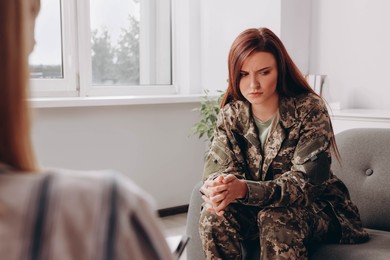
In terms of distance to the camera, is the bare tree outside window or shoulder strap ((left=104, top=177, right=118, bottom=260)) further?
the bare tree outside window

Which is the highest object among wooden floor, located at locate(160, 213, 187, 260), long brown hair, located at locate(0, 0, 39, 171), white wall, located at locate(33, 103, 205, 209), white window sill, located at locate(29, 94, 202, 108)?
long brown hair, located at locate(0, 0, 39, 171)

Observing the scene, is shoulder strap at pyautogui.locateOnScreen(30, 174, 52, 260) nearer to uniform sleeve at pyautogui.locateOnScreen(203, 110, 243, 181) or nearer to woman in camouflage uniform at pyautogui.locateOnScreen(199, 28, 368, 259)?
woman in camouflage uniform at pyautogui.locateOnScreen(199, 28, 368, 259)

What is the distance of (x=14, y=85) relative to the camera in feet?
1.66

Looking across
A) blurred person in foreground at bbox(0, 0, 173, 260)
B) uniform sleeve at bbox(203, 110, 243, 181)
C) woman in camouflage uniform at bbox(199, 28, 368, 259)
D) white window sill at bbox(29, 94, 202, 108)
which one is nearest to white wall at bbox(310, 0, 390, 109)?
white window sill at bbox(29, 94, 202, 108)

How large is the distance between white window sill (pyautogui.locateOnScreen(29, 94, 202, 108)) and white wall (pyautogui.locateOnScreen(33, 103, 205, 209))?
0.06 m

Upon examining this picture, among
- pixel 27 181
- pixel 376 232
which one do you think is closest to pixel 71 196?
pixel 27 181

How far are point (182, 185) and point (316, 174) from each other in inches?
87.8

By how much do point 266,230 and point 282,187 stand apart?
0.16 m

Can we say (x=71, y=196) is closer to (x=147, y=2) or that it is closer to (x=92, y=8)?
(x=92, y=8)

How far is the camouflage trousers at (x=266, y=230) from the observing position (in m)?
1.75

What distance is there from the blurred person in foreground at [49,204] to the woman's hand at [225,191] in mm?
1299

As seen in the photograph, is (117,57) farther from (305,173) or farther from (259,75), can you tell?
(305,173)

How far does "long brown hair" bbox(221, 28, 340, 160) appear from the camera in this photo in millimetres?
2010

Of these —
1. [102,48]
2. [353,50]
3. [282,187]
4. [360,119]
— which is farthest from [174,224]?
[282,187]
